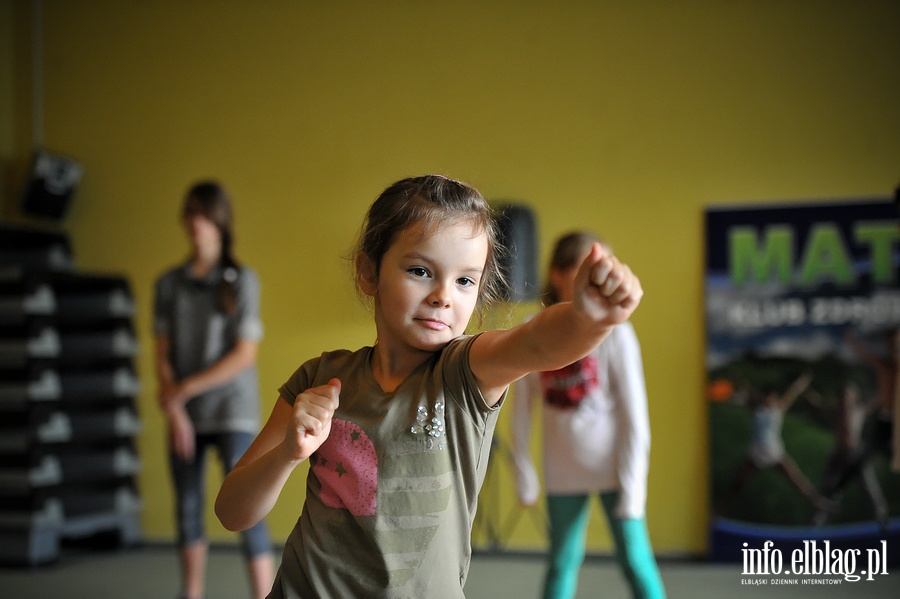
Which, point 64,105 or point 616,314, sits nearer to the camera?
point 616,314

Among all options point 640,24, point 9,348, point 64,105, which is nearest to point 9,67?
point 64,105

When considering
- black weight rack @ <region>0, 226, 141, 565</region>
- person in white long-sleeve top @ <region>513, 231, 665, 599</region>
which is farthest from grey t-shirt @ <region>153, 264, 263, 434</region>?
black weight rack @ <region>0, 226, 141, 565</region>

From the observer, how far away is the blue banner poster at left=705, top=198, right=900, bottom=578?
381cm

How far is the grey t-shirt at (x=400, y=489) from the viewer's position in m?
1.05

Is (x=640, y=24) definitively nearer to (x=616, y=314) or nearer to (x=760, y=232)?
(x=760, y=232)

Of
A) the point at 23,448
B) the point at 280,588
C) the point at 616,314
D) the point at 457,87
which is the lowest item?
the point at 23,448

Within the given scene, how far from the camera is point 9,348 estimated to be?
3885 mm

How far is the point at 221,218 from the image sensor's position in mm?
2742

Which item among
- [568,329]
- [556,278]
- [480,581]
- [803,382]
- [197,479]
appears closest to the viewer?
[568,329]

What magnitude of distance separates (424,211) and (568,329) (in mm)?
289

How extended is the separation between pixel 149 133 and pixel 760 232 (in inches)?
120

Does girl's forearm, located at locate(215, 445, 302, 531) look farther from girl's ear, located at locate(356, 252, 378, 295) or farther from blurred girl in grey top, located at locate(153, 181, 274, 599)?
blurred girl in grey top, located at locate(153, 181, 274, 599)

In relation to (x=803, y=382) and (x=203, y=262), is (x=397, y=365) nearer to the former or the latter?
(x=203, y=262)

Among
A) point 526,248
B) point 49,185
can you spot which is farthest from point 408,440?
point 49,185
